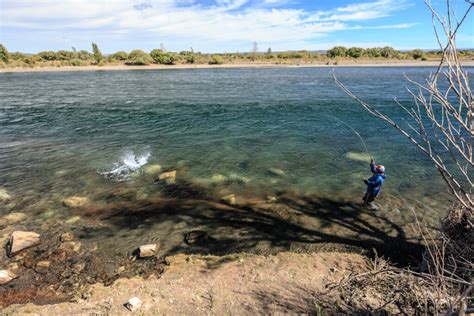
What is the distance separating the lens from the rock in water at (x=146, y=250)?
7.49 metres

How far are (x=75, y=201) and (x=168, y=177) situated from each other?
3474mm

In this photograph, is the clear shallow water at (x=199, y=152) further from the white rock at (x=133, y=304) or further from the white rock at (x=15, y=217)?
the white rock at (x=133, y=304)

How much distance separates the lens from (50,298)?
20.1 feet

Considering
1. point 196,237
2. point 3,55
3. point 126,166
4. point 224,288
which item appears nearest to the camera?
point 224,288

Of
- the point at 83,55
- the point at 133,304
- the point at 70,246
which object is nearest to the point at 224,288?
the point at 133,304

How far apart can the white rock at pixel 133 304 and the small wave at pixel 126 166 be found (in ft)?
23.3

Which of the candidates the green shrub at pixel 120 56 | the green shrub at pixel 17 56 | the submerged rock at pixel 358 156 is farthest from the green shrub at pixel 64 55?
the submerged rock at pixel 358 156

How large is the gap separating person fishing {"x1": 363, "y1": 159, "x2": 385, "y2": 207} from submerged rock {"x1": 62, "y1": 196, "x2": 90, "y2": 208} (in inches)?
376

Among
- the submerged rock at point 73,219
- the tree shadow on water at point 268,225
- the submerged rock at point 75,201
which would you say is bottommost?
the tree shadow on water at point 268,225

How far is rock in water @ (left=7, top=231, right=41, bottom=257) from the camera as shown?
7516mm

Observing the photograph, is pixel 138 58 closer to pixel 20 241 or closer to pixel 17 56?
pixel 17 56

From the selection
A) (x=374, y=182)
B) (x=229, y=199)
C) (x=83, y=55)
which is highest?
(x=83, y=55)

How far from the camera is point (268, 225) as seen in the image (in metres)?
8.93

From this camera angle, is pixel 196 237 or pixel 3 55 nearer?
pixel 196 237
